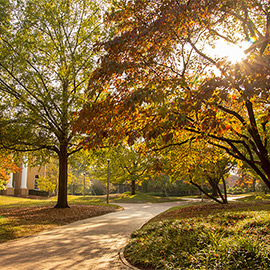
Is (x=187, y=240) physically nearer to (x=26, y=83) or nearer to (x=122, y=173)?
(x=26, y=83)

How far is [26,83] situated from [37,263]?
1172cm

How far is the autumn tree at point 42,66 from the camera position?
13.4 meters

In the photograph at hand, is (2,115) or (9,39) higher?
(9,39)

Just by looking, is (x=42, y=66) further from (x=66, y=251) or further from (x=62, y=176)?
(x=66, y=251)

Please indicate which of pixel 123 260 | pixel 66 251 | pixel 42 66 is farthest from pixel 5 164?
pixel 123 260

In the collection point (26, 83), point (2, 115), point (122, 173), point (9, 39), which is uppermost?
point (9, 39)

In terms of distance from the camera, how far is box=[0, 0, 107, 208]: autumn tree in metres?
13.4

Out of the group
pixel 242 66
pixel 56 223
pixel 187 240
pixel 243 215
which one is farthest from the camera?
pixel 56 223

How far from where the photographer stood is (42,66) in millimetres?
14617

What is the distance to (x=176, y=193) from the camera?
50031 mm

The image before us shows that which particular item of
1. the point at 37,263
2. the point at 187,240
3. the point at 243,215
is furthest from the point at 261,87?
the point at 243,215

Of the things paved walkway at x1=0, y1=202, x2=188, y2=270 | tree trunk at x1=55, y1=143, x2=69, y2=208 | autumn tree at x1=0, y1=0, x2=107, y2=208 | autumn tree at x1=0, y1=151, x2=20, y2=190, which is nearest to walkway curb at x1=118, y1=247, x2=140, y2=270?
paved walkway at x1=0, y1=202, x2=188, y2=270

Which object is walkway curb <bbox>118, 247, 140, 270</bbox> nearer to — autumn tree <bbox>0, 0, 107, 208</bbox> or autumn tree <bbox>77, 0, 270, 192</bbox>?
autumn tree <bbox>77, 0, 270, 192</bbox>

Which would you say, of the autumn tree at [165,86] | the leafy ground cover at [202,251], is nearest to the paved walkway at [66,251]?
the leafy ground cover at [202,251]
